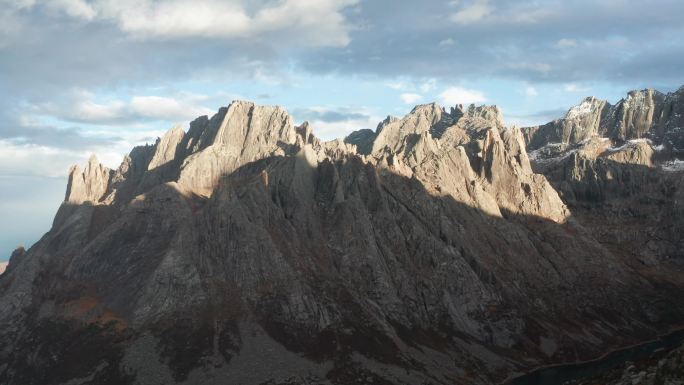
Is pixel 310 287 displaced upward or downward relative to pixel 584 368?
upward

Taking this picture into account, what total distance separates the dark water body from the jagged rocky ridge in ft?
12.3

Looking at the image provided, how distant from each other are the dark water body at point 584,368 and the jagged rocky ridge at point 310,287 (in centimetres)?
373

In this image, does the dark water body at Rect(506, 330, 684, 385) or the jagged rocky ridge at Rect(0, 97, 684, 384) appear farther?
the dark water body at Rect(506, 330, 684, 385)

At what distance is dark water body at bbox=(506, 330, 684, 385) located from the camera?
428 feet

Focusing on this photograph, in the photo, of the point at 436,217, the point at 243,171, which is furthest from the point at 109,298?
the point at 436,217

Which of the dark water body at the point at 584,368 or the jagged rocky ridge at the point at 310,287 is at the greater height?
the jagged rocky ridge at the point at 310,287

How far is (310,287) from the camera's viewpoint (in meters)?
147

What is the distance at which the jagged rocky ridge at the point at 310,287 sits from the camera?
411 ft

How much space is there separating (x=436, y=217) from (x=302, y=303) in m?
58.3

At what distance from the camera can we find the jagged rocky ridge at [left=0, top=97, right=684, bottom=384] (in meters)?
125

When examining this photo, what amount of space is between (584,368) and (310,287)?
70.7m

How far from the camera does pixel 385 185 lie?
186125mm

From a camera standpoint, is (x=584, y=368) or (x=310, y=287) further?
(x=310, y=287)

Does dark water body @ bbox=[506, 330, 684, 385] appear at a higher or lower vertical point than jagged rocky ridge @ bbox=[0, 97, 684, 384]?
lower
